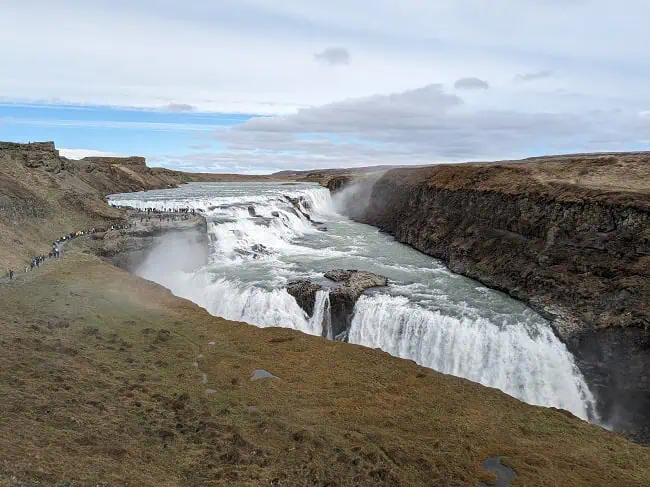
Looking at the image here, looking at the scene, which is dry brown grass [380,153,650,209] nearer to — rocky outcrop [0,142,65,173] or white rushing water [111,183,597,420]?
white rushing water [111,183,597,420]

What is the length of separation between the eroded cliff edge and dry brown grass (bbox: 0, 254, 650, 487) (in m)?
8.44

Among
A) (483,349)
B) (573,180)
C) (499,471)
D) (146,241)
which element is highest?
(573,180)

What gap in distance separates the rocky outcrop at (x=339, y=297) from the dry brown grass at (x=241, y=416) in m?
5.73

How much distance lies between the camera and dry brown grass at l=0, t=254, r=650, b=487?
1095 centimetres

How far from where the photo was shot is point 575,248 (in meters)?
29.2

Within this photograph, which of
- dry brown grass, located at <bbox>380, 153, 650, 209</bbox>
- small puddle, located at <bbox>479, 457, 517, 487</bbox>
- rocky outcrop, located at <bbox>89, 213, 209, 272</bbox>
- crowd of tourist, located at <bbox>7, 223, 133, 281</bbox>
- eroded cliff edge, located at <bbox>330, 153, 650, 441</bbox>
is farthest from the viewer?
rocky outcrop, located at <bbox>89, 213, 209, 272</bbox>

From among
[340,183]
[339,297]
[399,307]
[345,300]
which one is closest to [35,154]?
[339,297]

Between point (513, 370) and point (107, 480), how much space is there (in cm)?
1917

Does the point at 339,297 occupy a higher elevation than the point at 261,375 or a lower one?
higher

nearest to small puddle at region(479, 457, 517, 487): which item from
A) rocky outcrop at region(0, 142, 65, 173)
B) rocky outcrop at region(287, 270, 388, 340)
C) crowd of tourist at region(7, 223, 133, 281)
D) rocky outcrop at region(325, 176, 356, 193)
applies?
rocky outcrop at region(287, 270, 388, 340)

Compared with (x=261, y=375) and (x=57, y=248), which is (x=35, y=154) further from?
(x=261, y=375)

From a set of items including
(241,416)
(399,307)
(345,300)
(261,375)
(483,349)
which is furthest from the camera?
(345,300)

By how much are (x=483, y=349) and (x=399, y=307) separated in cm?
501

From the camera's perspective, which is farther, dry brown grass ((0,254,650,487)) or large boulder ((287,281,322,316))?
large boulder ((287,281,322,316))
